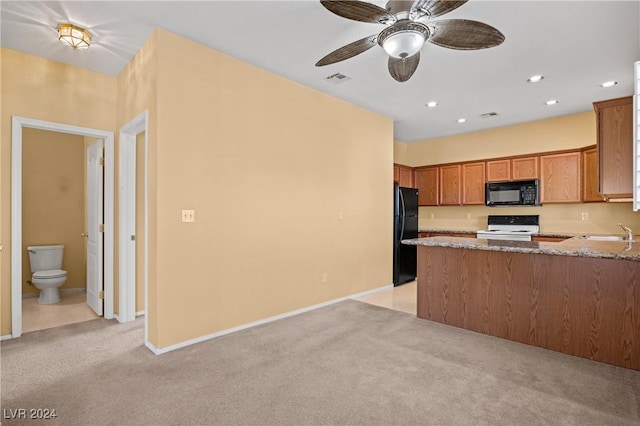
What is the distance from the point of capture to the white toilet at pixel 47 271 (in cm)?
427

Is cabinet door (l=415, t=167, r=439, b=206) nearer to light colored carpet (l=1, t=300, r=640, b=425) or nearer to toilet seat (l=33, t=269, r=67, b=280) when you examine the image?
light colored carpet (l=1, t=300, r=640, b=425)

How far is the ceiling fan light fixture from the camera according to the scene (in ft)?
7.04

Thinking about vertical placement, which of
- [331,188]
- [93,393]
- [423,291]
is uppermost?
[331,188]

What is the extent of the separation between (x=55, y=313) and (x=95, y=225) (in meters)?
1.17

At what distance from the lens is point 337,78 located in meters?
3.85

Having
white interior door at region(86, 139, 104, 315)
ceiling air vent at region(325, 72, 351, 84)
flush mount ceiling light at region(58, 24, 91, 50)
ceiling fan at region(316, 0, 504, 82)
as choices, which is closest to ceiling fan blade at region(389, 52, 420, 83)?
ceiling fan at region(316, 0, 504, 82)

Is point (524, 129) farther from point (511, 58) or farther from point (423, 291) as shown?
point (423, 291)

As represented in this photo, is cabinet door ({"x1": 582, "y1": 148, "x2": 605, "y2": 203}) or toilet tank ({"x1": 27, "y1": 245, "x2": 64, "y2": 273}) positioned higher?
cabinet door ({"x1": 582, "y1": 148, "x2": 605, "y2": 203})

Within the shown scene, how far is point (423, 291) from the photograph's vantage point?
150 inches

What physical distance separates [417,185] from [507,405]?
5.22m

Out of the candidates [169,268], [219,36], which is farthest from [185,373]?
[219,36]

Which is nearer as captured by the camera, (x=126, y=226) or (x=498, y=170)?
(x=126, y=226)

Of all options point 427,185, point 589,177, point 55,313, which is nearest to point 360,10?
point 55,313

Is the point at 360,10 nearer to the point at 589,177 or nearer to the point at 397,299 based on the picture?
the point at 397,299
